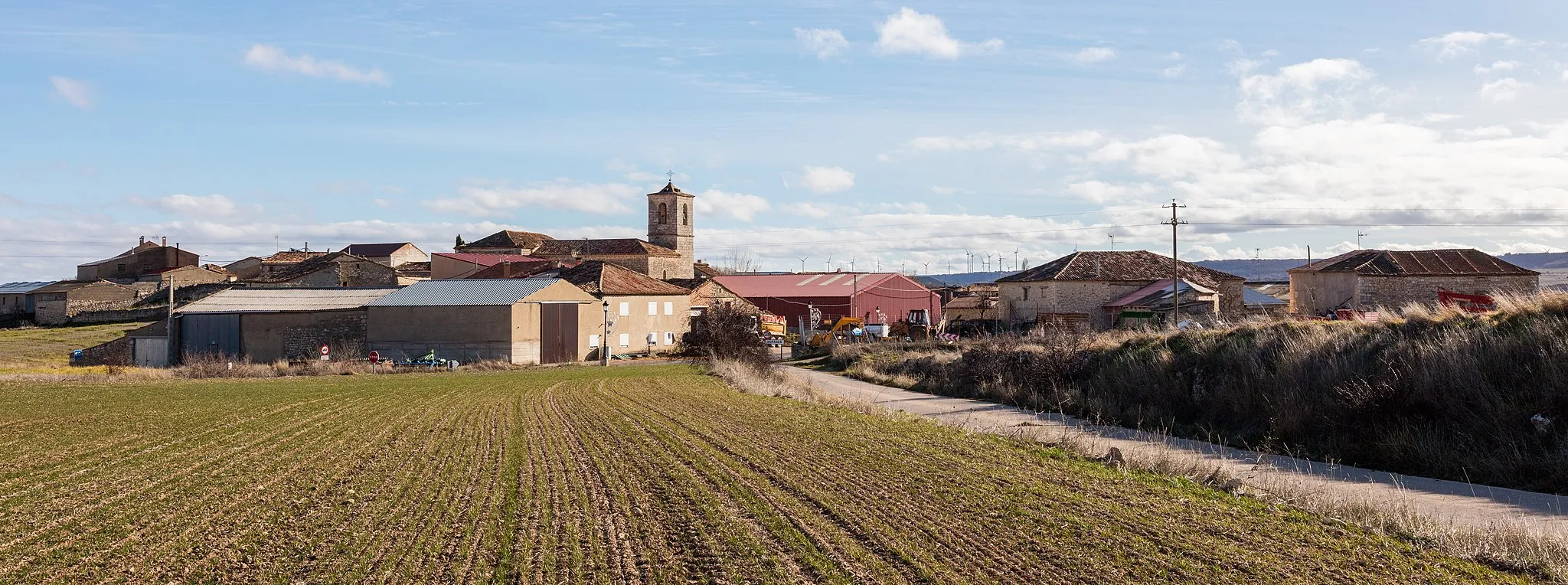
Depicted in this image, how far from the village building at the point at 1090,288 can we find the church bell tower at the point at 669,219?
31.7 m

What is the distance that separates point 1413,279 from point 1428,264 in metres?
1.68

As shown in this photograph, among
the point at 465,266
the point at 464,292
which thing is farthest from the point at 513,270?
the point at 464,292

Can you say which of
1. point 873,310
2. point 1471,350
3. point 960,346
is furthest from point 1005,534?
point 873,310

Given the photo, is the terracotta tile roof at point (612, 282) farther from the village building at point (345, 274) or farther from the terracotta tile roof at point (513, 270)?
the village building at point (345, 274)

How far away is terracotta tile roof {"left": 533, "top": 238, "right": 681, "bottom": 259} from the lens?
71.4 meters

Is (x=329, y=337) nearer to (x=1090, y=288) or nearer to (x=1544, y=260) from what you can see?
(x=1090, y=288)

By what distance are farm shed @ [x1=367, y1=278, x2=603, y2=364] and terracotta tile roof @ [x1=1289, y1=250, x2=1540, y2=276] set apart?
31.1 meters

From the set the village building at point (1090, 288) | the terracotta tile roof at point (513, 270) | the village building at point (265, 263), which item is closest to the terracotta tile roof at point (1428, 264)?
the village building at point (1090, 288)

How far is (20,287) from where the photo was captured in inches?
2894

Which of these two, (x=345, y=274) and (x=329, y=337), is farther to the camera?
(x=345, y=274)

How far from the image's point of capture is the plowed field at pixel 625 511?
7340 mm

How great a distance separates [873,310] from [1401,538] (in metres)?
56.4

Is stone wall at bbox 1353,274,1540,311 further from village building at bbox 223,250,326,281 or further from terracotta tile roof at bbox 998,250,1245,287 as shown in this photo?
village building at bbox 223,250,326,281

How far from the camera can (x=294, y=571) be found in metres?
7.30
